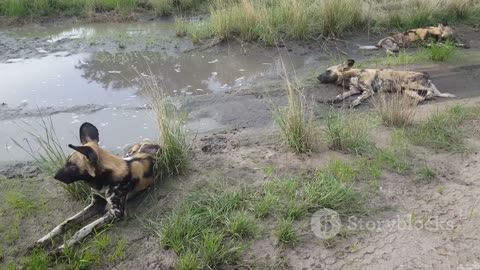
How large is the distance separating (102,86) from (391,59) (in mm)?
4556

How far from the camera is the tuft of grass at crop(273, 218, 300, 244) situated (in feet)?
10.9

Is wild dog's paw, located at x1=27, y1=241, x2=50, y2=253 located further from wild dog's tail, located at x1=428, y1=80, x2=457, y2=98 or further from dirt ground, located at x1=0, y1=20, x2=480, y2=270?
wild dog's tail, located at x1=428, y1=80, x2=457, y2=98

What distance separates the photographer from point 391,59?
298 inches

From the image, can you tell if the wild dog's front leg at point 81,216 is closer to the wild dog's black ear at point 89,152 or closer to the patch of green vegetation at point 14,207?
the patch of green vegetation at point 14,207

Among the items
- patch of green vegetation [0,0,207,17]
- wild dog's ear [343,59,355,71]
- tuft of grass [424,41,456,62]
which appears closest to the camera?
wild dog's ear [343,59,355,71]

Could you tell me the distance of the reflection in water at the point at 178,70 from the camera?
7086 mm

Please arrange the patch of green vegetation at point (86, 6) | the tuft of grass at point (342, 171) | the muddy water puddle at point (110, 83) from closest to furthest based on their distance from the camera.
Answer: the tuft of grass at point (342, 171), the muddy water puddle at point (110, 83), the patch of green vegetation at point (86, 6)

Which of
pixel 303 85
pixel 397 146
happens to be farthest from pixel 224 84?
pixel 397 146

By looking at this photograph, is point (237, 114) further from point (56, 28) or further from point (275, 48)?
point (56, 28)

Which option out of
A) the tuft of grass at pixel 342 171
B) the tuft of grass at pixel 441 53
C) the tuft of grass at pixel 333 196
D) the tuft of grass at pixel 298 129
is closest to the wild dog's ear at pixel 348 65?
the tuft of grass at pixel 441 53

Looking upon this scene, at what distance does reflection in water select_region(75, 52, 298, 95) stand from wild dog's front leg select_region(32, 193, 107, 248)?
128 inches

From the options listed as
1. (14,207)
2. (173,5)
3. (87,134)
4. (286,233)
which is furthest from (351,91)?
(173,5)

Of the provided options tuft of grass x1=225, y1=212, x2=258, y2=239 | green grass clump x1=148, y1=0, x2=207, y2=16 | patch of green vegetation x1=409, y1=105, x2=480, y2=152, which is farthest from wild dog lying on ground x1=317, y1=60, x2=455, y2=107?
green grass clump x1=148, y1=0, x2=207, y2=16

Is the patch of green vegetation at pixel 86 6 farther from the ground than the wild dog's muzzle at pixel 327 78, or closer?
farther from the ground
